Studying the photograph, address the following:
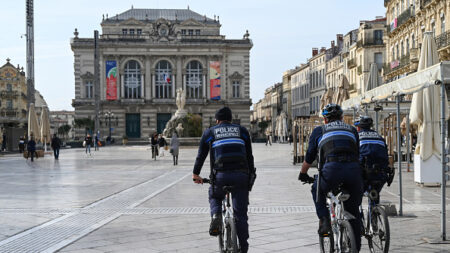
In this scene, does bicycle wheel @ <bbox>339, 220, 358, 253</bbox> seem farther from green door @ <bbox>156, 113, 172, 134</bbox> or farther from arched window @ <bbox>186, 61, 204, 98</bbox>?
green door @ <bbox>156, 113, 172, 134</bbox>

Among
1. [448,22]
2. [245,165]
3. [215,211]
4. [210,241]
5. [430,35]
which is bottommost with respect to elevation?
[210,241]

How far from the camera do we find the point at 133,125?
83.8 meters

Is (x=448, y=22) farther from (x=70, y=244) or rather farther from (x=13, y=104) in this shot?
(x=13, y=104)

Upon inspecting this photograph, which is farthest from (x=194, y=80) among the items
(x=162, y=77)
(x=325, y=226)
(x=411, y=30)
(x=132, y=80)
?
(x=325, y=226)

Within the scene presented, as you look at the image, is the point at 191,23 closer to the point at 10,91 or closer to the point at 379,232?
the point at 10,91

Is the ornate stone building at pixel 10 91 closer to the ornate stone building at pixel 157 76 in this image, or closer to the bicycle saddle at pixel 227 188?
the ornate stone building at pixel 157 76

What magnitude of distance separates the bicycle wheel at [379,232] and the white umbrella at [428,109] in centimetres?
808

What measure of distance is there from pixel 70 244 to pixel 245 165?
10.7ft

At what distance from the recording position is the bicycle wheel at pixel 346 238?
19.4ft

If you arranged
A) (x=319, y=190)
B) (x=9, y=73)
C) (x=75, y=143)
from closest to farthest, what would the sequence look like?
(x=319, y=190)
(x=75, y=143)
(x=9, y=73)

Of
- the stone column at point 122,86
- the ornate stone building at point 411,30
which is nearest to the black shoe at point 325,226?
the ornate stone building at point 411,30

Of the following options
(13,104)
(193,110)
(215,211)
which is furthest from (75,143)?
(215,211)

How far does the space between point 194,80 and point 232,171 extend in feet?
254

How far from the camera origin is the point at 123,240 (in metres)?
8.98
